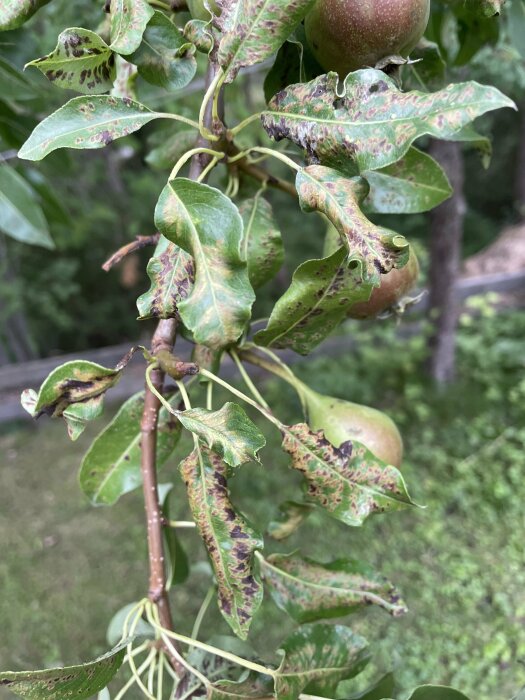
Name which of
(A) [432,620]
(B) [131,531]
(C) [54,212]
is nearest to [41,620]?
(B) [131,531]

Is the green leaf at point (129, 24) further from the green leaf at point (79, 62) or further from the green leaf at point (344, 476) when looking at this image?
the green leaf at point (344, 476)

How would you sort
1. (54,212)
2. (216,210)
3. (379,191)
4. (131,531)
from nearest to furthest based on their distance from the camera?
(216,210) < (379,191) < (54,212) < (131,531)

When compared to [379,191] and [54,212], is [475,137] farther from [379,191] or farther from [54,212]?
[54,212]

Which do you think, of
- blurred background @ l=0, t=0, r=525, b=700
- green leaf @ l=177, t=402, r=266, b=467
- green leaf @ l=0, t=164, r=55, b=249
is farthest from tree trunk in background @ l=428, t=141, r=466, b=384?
green leaf @ l=177, t=402, r=266, b=467

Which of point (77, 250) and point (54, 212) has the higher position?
point (54, 212)

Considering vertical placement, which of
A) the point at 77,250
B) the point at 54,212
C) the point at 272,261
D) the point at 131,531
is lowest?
the point at 131,531

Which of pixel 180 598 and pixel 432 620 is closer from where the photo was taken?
pixel 432 620

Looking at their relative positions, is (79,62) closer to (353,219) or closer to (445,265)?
(353,219)
